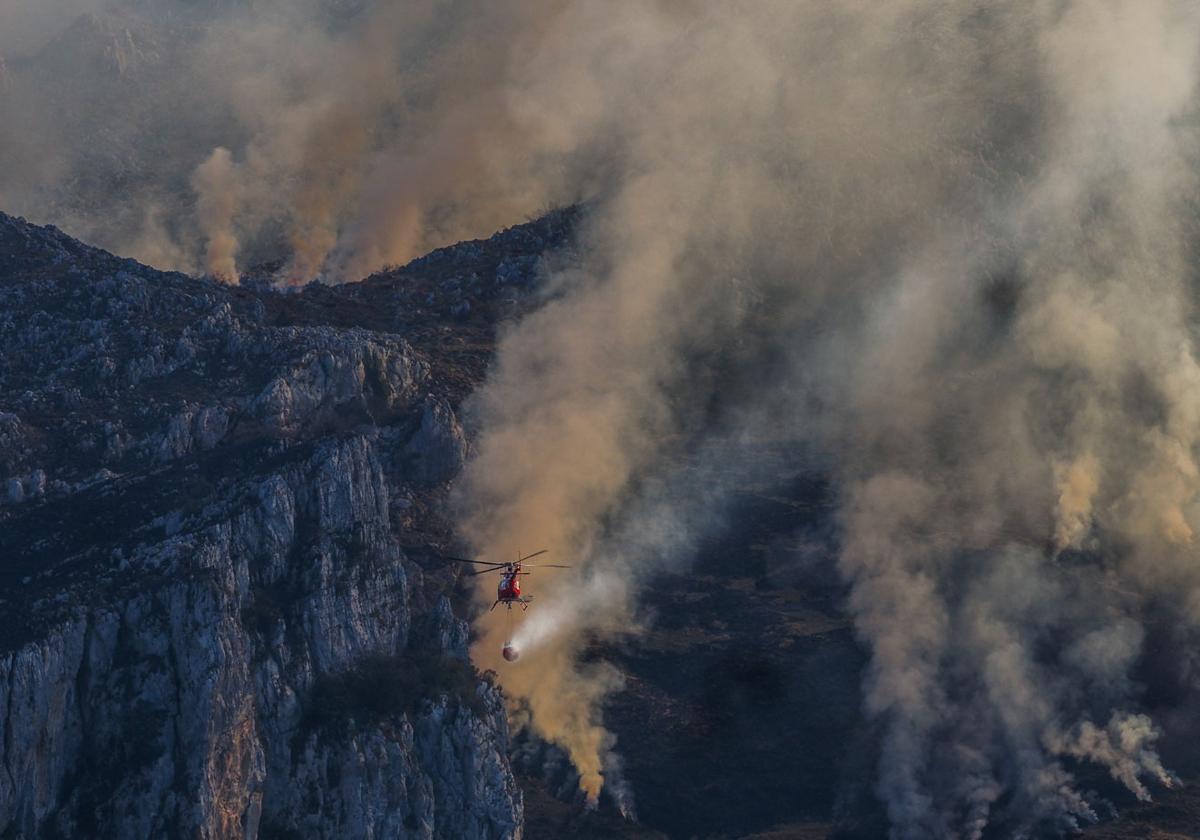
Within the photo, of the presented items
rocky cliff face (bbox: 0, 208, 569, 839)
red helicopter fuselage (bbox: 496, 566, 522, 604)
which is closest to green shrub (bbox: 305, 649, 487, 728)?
rocky cliff face (bbox: 0, 208, 569, 839)

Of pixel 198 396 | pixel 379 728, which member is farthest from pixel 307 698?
pixel 198 396

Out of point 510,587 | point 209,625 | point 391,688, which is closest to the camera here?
point 209,625

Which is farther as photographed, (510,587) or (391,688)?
(391,688)

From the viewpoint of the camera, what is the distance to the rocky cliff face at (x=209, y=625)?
145m

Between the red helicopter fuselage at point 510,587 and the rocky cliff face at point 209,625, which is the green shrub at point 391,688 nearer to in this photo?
the rocky cliff face at point 209,625

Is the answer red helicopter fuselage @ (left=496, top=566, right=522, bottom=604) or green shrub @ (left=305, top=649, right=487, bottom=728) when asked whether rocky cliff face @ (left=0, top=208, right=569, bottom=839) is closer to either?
green shrub @ (left=305, top=649, right=487, bottom=728)

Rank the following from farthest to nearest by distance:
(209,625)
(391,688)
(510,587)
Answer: (391,688) < (510,587) < (209,625)

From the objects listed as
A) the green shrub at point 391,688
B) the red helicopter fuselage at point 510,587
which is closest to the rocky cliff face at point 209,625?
the green shrub at point 391,688

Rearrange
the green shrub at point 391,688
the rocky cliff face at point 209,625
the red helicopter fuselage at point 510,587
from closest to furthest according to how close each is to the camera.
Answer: the rocky cliff face at point 209,625, the red helicopter fuselage at point 510,587, the green shrub at point 391,688

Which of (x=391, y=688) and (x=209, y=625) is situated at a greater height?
(x=209, y=625)

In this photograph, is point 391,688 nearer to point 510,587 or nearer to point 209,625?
point 510,587

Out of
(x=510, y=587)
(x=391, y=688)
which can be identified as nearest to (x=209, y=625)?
(x=391, y=688)

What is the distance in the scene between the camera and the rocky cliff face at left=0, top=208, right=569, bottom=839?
477 ft

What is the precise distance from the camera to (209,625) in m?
153
